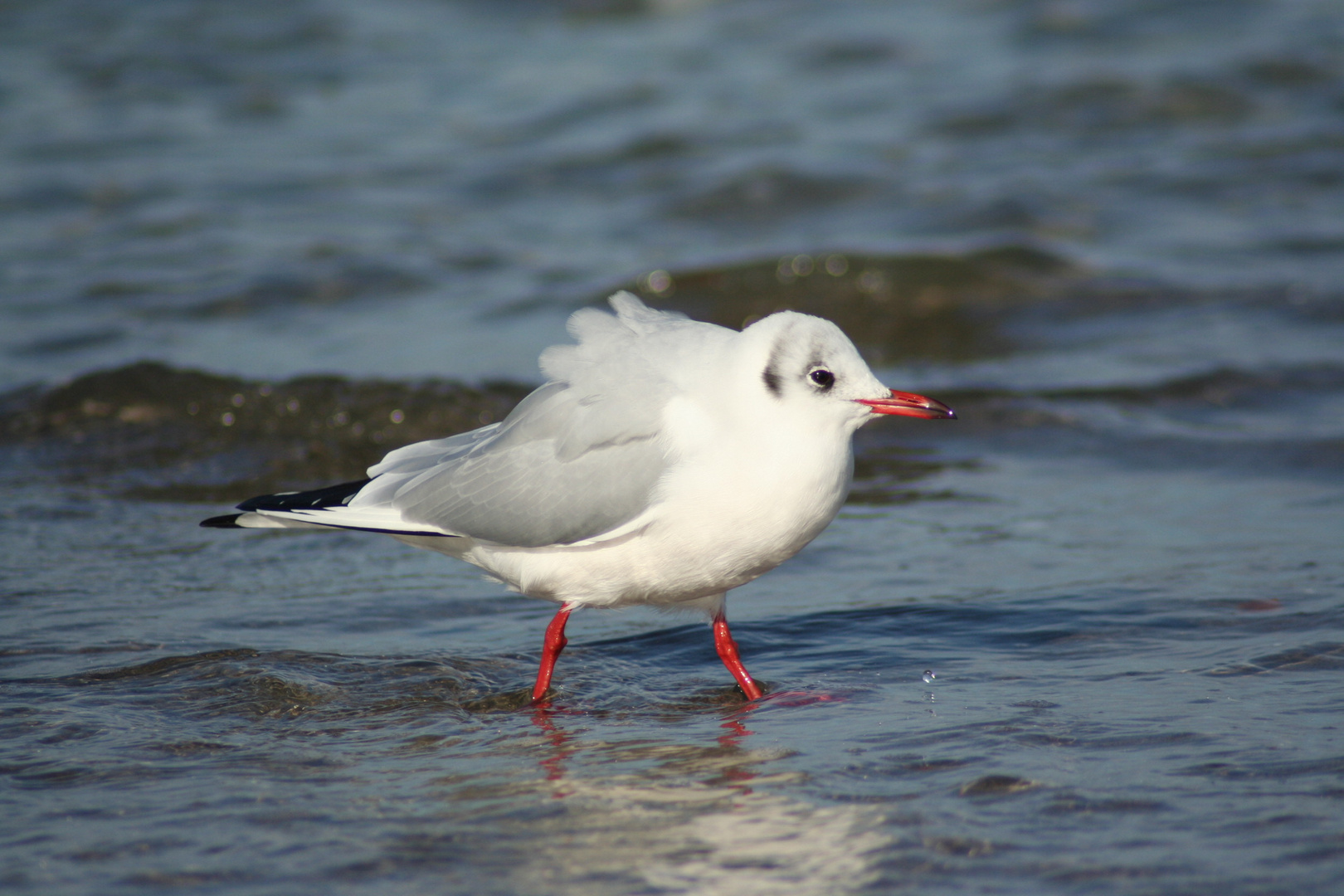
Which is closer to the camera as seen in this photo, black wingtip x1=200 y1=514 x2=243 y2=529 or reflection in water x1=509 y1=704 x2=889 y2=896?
reflection in water x1=509 y1=704 x2=889 y2=896

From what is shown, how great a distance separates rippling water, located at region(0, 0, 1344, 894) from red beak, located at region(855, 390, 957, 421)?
928 mm

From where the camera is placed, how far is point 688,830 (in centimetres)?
344

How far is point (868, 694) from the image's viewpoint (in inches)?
175

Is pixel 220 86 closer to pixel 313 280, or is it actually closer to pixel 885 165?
pixel 313 280

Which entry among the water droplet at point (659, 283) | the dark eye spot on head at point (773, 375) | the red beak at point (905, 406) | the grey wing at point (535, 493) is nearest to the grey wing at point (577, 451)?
the grey wing at point (535, 493)

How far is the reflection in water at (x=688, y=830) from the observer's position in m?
3.17

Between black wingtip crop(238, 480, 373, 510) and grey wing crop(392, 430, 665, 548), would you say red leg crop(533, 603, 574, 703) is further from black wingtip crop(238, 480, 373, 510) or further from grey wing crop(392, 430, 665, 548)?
black wingtip crop(238, 480, 373, 510)

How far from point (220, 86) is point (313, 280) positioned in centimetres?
574

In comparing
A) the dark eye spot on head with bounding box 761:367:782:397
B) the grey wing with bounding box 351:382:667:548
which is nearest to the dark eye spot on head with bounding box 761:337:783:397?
the dark eye spot on head with bounding box 761:367:782:397

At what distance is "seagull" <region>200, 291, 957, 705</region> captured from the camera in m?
4.01

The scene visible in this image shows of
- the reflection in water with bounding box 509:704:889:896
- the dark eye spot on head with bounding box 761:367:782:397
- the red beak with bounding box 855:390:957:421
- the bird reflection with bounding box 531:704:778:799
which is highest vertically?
the dark eye spot on head with bounding box 761:367:782:397

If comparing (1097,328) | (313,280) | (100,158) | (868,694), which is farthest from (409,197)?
(868,694)

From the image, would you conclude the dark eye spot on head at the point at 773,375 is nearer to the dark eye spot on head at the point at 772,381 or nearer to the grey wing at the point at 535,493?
the dark eye spot on head at the point at 772,381

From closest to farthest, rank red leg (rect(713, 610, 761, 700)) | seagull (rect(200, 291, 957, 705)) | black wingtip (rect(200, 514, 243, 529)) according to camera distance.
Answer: seagull (rect(200, 291, 957, 705)), red leg (rect(713, 610, 761, 700)), black wingtip (rect(200, 514, 243, 529))
